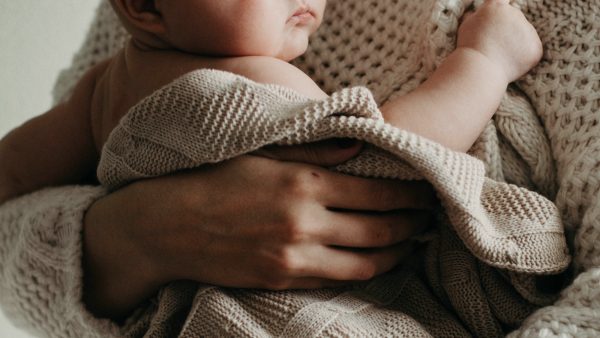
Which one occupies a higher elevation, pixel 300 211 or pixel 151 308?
pixel 300 211

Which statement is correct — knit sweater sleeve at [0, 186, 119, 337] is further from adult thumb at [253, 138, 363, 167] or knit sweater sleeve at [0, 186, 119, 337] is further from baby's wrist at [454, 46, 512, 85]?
baby's wrist at [454, 46, 512, 85]

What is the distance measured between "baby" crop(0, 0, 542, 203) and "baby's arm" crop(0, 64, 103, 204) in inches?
1.6

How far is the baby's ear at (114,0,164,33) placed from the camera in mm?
769

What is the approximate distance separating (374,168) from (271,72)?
18cm

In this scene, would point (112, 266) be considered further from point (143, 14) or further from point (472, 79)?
point (472, 79)

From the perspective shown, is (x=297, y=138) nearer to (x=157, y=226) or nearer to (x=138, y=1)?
(x=157, y=226)

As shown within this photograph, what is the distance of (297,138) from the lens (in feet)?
2.01

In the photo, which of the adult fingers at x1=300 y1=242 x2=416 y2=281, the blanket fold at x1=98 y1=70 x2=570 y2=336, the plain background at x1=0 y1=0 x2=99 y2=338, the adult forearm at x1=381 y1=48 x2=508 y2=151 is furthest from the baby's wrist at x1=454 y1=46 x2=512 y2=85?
the plain background at x1=0 y1=0 x2=99 y2=338

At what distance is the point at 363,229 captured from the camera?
0.65 meters

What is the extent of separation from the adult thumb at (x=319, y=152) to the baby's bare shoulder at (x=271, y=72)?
83 mm

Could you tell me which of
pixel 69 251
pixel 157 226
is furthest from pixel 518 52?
pixel 69 251

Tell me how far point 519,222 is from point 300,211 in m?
0.23

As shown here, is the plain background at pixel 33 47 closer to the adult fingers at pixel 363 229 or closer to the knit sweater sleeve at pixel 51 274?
the knit sweater sleeve at pixel 51 274

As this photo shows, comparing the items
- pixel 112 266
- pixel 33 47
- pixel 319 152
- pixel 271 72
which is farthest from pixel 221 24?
pixel 33 47
